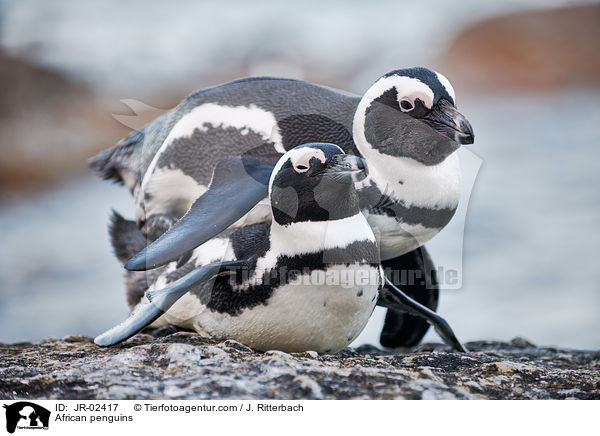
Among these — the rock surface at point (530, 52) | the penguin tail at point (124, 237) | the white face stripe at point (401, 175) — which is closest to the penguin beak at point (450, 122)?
the white face stripe at point (401, 175)

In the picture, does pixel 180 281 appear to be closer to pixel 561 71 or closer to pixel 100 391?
pixel 100 391

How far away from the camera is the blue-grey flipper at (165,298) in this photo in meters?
1.95

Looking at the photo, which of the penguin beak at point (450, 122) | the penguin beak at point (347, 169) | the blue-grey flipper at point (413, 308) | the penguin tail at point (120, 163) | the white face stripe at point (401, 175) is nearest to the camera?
the penguin beak at point (347, 169)

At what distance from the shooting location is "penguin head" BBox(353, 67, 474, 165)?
83.7 inches

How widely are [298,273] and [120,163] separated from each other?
44.4 inches

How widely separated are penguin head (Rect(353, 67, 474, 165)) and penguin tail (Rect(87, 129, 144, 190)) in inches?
33.0

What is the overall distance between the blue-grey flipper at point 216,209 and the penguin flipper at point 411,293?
1.86 feet

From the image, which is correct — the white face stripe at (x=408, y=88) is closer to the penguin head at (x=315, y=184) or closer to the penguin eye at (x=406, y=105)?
the penguin eye at (x=406, y=105)

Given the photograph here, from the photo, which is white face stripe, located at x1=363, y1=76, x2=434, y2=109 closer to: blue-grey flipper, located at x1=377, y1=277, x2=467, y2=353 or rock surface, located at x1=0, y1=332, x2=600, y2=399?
blue-grey flipper, located at x1=377, y1=277, x2=467, y2=353

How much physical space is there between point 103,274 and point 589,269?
296cm

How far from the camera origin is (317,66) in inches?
324
